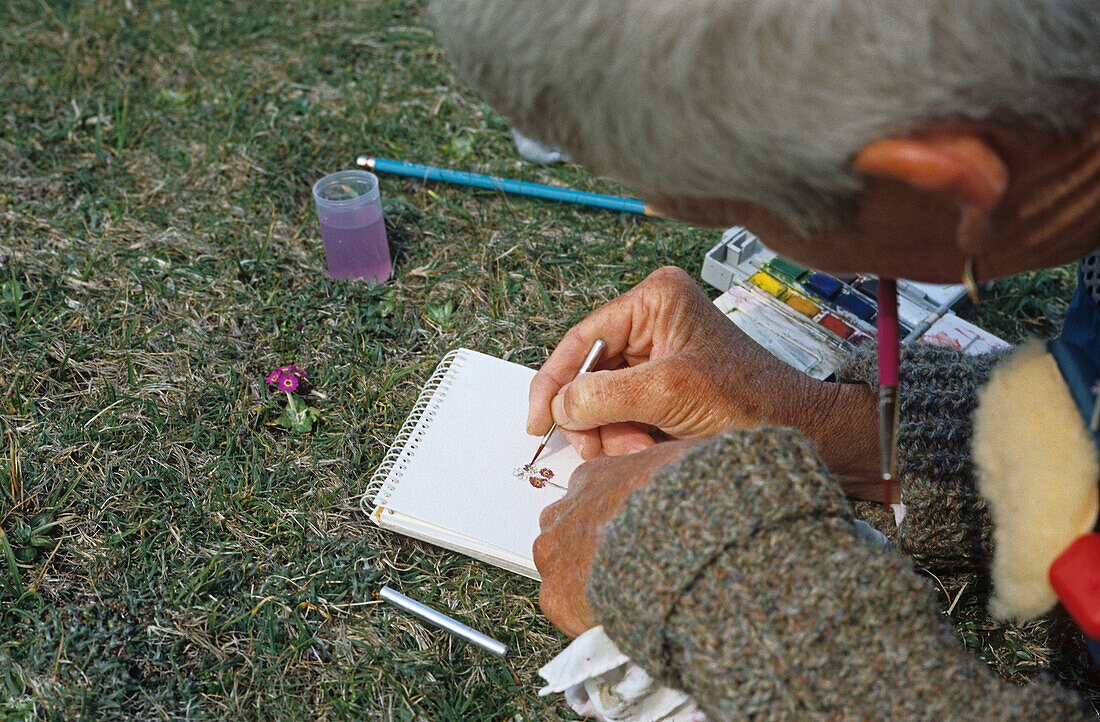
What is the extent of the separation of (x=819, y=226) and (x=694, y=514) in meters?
0.39

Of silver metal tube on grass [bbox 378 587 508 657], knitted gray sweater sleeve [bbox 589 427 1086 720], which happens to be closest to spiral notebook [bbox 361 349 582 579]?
silver metal tube on grass [bbox 378 587 508 657]

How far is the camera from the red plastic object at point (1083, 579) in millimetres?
1014

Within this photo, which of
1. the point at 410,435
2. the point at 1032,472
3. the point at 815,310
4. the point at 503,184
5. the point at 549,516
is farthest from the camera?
the point at 503,184

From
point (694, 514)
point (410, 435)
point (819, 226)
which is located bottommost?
point (410, 435)

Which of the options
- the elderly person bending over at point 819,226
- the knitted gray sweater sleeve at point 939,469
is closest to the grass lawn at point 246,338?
the knitted gray sweater sleeve at point 939,469

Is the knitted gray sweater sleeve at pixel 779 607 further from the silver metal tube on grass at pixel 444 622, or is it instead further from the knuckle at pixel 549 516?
the silver metal tube on grass at pixel 444 622

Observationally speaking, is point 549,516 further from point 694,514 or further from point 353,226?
point 353,226

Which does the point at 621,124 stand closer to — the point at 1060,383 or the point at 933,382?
the point at 1060,383

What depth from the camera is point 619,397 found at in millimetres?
1597

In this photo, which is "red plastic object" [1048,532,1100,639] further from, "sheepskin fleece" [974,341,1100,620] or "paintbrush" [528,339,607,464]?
"paintbrush" [528,339,607,464]

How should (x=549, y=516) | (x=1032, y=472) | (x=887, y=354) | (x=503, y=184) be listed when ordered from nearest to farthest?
1. (x=1032, y=472)
2. (x=887, y=354)
3. (x=549, y=516)
4. (x=503, y=184)

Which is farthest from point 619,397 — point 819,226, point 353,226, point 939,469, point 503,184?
point 503,184

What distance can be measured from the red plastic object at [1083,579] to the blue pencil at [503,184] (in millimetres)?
1664

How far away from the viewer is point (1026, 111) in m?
0.87
